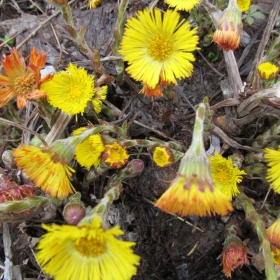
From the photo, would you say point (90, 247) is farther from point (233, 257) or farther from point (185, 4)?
point (185, 4)

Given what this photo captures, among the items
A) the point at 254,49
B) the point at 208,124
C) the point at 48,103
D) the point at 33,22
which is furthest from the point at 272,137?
the point at 33,22

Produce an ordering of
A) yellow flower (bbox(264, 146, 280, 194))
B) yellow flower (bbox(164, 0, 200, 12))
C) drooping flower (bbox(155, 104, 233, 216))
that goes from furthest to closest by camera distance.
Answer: yellow flower (bbox(164, 0, 200, 12))
yellow flower (bbox(264, 146, 280, 194))
drooping flower (bbox(155, 104, 233, 216))

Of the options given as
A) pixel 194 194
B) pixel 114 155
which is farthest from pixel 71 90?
pixel 194 194

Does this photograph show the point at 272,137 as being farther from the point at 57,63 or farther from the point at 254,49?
the point at 57,63

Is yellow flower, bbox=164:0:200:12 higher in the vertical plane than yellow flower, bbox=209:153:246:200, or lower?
higher

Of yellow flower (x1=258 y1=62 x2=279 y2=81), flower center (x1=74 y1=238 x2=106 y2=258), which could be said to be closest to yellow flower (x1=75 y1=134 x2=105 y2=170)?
flower center (x1=74 y1=238 x2=106 y2=258)

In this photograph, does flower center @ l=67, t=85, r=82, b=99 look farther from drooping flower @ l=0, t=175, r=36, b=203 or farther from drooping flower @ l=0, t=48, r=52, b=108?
drooping flower @ l=0, t=175, r=36, b=203
